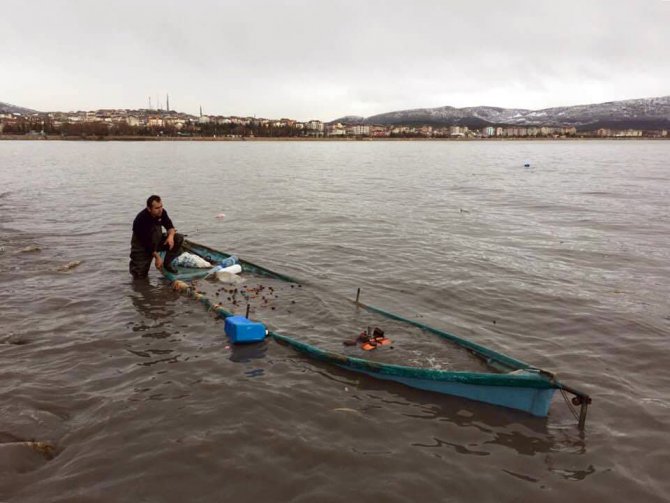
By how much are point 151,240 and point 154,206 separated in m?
1.15

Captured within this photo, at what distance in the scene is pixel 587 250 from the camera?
60.5 ft

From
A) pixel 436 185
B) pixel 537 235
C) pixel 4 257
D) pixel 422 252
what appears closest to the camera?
pixel 4 257

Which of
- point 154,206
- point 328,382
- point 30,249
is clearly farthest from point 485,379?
point 30,249

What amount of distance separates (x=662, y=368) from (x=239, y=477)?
8052 mm

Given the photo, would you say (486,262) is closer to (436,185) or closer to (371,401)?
(371,401)

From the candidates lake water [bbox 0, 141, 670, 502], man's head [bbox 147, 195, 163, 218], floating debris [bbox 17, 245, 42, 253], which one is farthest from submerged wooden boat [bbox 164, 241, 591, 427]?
floating debris [bbox 17, 245, 42, 253]

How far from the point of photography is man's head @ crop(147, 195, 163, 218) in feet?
41.9

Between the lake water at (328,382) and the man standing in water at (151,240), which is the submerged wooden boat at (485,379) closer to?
the lake water at (328,382)

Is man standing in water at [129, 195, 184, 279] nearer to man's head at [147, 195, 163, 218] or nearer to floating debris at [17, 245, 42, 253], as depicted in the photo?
man's head at [147, 195, 163, 218]

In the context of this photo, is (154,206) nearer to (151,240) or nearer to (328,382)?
(151,240)

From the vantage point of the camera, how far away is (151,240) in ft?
44.3

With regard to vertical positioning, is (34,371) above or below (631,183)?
below

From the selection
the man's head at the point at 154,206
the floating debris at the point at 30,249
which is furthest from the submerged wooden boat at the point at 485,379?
the floating debris at the point at 30,249

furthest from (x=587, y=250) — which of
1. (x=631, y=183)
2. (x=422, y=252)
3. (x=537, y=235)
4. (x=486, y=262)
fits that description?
(x=631, y=183)
